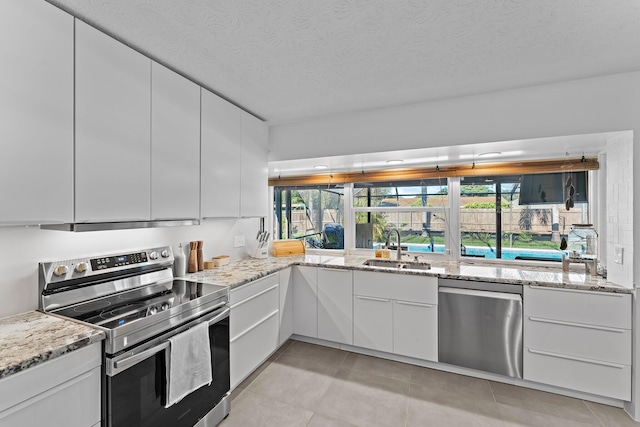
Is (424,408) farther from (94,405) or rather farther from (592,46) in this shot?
(592,46)

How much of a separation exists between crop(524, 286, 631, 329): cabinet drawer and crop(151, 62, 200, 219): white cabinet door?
2646 mm

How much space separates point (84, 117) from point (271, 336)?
206 centimetres

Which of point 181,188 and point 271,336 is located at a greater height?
point 181,188

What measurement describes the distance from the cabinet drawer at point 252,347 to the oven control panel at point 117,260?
850 millimetres

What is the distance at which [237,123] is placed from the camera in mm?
2576

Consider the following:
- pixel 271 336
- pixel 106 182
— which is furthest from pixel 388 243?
pixel 106 182

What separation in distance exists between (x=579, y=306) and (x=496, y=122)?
1477 mm

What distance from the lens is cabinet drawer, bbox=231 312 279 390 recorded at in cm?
205

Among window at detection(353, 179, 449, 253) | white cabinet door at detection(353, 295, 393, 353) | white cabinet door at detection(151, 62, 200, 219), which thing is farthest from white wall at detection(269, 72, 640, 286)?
white cabinet door at detection(353, 295, 393, 353)

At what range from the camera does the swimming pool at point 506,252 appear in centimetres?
283

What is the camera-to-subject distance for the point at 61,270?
1536mm

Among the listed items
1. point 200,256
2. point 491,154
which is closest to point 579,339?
point 491,154

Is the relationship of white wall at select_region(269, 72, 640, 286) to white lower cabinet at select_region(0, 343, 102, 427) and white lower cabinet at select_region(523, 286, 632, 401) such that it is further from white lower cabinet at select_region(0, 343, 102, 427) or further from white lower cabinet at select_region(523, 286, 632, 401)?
white lower cabinet at select_region(0, 343, 102, 427)

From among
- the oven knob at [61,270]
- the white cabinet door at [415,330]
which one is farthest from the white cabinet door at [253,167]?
the white cabinet door at [415,330]
